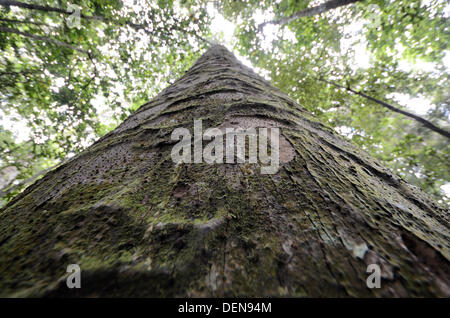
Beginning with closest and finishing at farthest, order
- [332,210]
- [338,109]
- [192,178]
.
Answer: [332,210], [192,178], [338,109]

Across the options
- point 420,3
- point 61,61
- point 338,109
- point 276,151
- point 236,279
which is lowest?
point 236,279

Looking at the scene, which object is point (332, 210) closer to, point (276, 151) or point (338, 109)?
point (276, 151)

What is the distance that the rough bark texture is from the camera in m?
0.32

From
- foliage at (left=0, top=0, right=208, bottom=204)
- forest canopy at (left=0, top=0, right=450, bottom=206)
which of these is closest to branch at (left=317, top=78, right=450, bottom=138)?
forest canopy at (left=0, top=0, right=450, bottom=206)

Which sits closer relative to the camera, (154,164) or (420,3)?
(154,164)

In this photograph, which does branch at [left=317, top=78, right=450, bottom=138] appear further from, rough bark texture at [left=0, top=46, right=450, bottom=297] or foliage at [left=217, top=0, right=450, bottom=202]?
rough bark texture at [left=0, top=46, right=450, bottom=297]

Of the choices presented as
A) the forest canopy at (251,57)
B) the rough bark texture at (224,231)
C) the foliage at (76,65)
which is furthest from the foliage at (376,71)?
the rough bark texture at (224,231)

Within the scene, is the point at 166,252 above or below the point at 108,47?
below

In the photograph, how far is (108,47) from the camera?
13.6 ft

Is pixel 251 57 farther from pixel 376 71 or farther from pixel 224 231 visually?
pixel 224 231

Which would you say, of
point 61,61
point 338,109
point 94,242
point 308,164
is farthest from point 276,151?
point 338,109

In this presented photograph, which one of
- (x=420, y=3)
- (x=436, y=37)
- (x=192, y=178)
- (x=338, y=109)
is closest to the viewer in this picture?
(x=192, y=178)

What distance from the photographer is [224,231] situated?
0.41 metres

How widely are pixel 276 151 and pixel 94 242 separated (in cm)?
57
